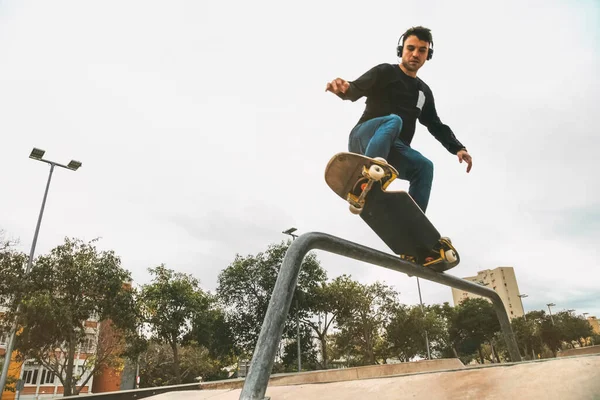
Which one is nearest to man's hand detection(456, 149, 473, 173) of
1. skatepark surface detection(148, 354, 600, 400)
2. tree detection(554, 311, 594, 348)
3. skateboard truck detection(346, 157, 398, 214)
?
skateboard truck detection(346, 157, 398, 214)

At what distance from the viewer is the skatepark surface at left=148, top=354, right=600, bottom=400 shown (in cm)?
139

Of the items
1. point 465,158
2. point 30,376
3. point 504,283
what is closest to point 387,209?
point 465,158

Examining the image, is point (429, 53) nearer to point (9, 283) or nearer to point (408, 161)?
point (408, 161)

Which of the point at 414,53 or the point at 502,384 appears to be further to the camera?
the point at 414,53

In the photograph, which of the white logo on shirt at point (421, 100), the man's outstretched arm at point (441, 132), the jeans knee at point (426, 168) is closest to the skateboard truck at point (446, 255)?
the jeans knee at point (426, 168)

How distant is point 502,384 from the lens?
5.46 ft

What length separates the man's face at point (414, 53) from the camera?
107 inches

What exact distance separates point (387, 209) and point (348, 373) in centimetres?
859

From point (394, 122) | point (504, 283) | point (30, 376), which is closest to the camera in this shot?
point (394, 122)

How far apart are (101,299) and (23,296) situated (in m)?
4.01

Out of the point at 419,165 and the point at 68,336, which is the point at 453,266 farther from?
the point at 68,336

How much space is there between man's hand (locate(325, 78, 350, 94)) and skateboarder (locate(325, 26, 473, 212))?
Result: 0.08 feet

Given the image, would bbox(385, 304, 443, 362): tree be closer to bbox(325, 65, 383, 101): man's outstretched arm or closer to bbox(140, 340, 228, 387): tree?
bbox(140, 340, 228, 387): tree

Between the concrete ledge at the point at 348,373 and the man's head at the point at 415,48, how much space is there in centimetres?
476
